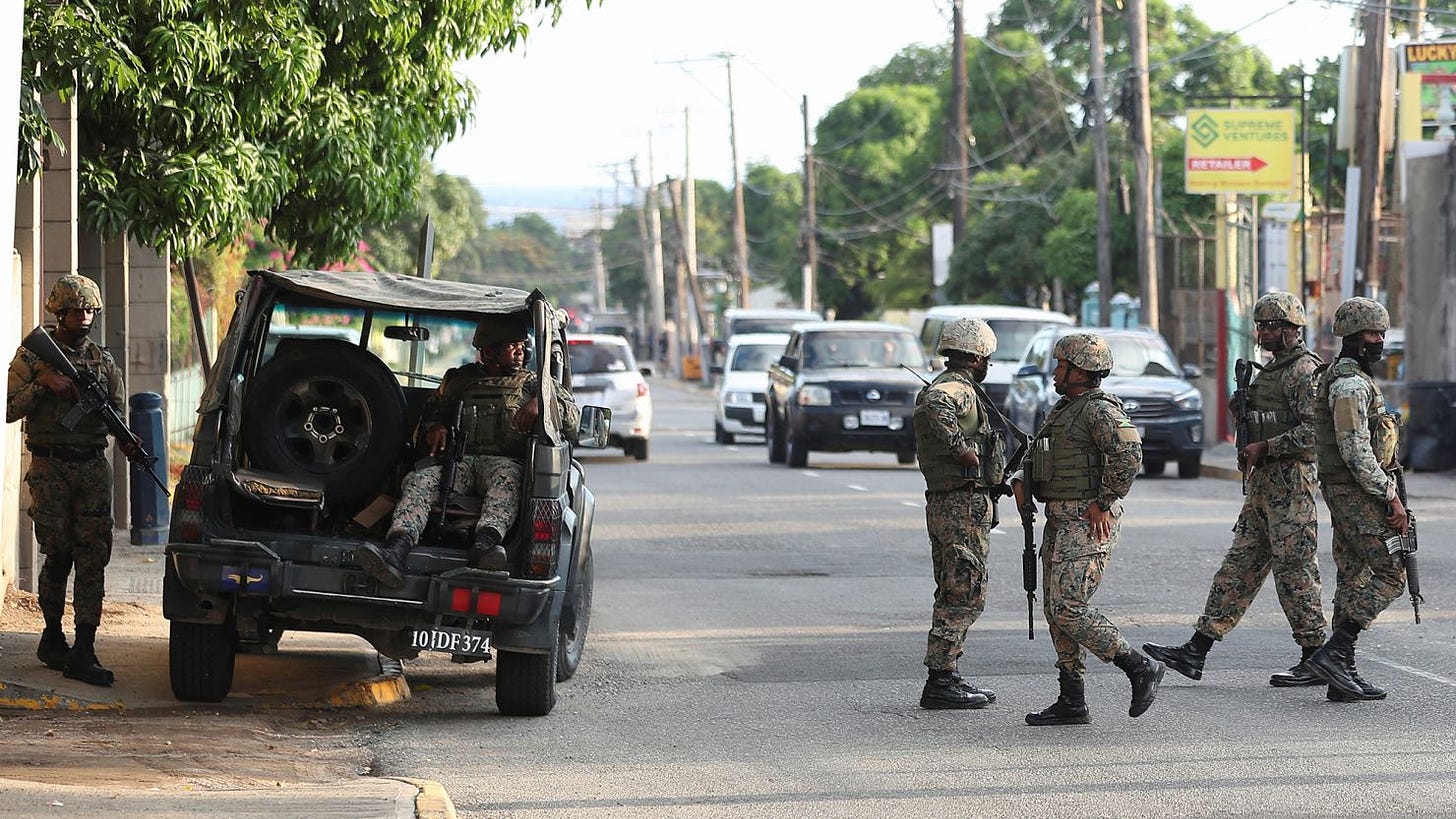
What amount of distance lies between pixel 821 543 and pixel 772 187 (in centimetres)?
8596

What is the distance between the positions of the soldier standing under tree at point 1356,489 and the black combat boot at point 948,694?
158 cm

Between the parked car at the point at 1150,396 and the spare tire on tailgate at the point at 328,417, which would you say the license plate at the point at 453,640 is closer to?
the spare tire on tailgate at the point at 328,417

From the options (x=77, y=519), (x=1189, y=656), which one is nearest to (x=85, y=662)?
(x=77, y=519)

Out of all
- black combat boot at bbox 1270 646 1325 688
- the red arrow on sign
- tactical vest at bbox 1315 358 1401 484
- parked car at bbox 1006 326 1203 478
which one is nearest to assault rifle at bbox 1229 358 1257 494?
tactical vest at bbox 1315 358 1401 484

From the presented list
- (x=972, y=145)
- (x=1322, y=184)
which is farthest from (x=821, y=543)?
(x=972, y=145)

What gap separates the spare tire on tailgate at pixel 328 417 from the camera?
9039mm

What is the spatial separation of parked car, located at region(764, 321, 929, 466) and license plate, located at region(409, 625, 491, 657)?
1580cm

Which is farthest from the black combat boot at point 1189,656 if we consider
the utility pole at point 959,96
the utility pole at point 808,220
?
the utility pole at point 808,220

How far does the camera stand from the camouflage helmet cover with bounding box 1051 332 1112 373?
865 cm

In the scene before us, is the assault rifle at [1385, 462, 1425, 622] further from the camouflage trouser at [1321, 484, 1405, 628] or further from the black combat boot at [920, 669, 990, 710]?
the black combat boot at [920, 669, 990, 710]

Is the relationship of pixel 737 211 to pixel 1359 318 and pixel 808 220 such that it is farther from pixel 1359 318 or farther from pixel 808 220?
pixel 1359 318

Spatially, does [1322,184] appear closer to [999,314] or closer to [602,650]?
[999,314]

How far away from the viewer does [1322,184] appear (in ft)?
167

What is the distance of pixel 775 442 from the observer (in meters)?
26.8
